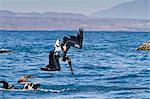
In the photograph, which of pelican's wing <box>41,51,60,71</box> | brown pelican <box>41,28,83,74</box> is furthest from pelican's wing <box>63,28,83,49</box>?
pelican's wing <box>41,51,60,71</box>

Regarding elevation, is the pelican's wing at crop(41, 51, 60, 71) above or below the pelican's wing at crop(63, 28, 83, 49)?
below

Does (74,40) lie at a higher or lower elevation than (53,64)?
higher

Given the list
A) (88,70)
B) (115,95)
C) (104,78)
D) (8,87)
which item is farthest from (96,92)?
(88,70)

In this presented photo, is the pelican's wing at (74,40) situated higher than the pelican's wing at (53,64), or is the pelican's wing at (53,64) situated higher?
the pelican's wing at (74,40)

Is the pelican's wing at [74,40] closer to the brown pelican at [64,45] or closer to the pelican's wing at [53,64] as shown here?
the brown pelican at [64,45]

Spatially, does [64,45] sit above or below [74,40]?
below

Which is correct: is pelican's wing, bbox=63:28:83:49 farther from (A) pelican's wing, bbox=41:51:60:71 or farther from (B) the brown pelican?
(A) pelican's wing, bbox=41:51:60:71

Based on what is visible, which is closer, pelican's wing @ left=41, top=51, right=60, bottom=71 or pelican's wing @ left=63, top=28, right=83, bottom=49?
pelican's wing @ left=63, top=28, right=83, bottom=49

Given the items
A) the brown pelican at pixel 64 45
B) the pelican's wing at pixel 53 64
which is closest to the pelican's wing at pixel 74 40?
the brown pelican at pixel 64 45

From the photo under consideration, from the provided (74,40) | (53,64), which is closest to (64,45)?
(74,40)

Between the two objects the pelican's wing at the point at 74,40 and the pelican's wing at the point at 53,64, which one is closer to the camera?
the pelican's wing at the point at 74,40

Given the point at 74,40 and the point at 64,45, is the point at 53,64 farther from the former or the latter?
the point at 74,40

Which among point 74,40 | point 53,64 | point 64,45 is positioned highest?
point 74,40

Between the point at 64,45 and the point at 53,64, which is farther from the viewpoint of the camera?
the point at 53,64
